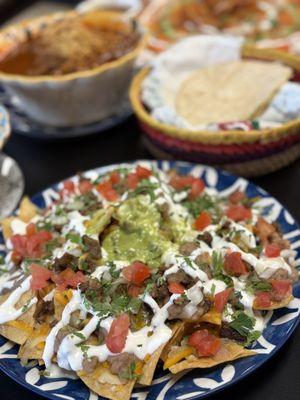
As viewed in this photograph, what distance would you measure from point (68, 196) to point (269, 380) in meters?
1.02

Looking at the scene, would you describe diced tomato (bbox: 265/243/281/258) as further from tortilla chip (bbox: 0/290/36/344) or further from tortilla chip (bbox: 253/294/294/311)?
tortilla chip (bbox: 0/290/36/344)

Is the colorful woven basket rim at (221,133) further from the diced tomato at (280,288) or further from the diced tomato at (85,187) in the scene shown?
the diced tomato at (280,288)

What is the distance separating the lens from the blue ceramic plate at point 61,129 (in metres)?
2.68

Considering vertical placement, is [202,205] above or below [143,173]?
below

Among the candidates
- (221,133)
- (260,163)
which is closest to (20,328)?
(221,133)

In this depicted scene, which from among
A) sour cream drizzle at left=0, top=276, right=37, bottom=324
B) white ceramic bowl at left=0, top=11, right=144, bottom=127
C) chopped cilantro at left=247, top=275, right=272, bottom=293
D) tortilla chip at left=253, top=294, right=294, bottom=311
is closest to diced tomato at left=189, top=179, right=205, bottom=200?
chopped cilantro at left=247, top=275, right=272, bottom=293

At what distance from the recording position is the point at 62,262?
66.4 inches

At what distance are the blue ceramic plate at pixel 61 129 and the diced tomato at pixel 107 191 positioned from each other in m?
0.71

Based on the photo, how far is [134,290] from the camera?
1.58m

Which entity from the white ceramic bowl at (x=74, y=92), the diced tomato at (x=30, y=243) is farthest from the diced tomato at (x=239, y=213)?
the white ceramic bowl at (x=74, y=92)

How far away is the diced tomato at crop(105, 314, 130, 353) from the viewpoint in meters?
1.46

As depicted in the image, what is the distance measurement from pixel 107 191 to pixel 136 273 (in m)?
0.50

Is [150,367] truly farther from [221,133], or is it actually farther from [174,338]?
[221,133]

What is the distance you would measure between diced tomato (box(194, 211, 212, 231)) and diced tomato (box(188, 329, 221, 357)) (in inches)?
15.8
